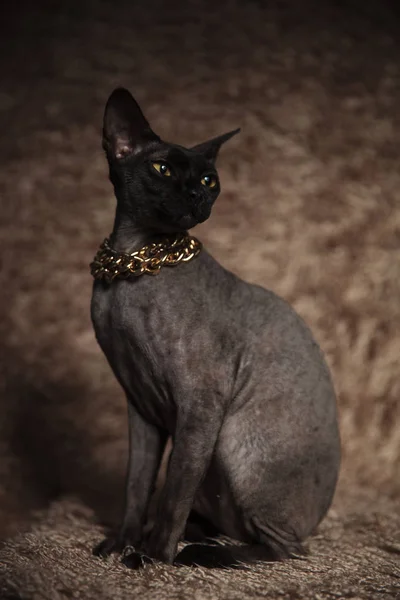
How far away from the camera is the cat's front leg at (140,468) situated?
1.48 metres

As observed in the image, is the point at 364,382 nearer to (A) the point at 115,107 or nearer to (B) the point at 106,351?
(B) the point at 106,351

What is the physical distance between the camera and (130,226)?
1399 mm

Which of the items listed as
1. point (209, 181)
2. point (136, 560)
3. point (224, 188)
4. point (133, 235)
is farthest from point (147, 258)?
point (224, 188)

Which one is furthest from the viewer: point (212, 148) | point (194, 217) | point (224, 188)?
point (224, 188)

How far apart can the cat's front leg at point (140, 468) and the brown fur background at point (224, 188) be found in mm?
405

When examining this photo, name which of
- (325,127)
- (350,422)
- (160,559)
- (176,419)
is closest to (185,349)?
(176,419)

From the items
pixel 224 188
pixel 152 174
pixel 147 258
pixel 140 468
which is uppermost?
pixel 224 188

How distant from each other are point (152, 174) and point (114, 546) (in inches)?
23.9

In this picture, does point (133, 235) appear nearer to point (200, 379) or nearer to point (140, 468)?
point (200, 379)

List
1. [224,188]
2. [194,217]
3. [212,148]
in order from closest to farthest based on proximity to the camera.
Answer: [194,217], [212,148], [224,188]

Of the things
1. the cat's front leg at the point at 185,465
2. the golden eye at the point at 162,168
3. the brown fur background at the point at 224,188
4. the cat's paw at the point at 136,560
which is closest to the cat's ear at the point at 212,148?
the golden eye at the point at 162,168

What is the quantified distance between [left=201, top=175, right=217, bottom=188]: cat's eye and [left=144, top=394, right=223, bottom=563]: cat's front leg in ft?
1.06

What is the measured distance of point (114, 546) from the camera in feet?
4.76

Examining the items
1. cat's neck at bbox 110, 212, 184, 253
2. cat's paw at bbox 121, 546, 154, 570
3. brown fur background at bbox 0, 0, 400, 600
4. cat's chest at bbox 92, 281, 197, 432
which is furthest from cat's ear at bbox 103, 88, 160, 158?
brown fur background at bbox 0, 0, 400, 600
